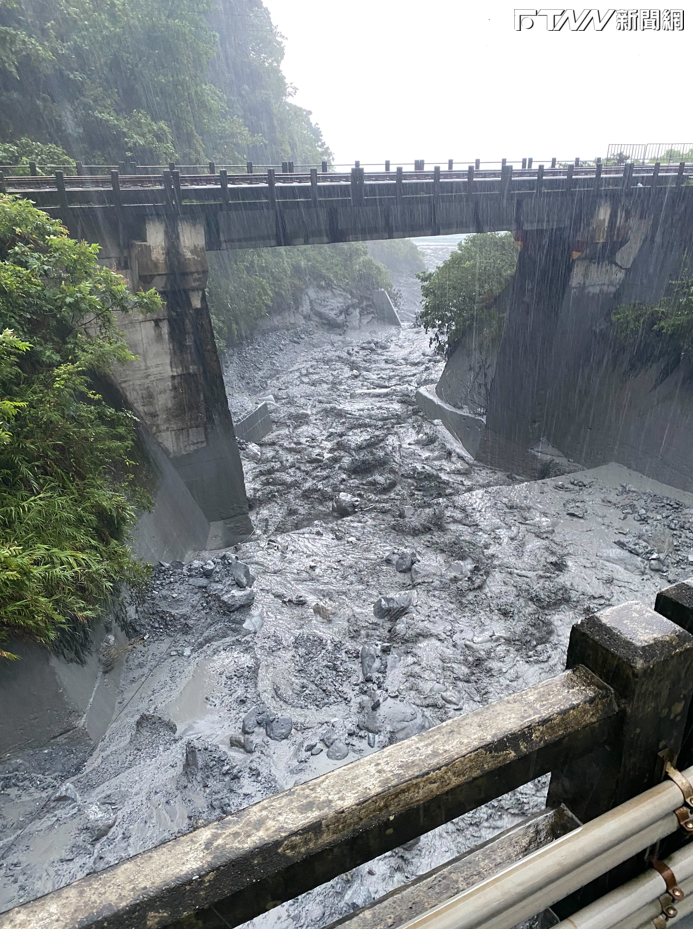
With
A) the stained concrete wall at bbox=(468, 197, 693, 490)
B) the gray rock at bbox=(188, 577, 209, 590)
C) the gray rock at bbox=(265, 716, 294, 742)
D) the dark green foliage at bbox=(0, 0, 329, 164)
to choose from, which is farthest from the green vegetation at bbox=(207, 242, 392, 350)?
the gray rock at bbox=(265, 716, 294, 742)

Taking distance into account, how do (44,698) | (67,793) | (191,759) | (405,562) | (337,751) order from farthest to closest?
1. (405,562)
2. (337,751)
3. (191,759)
4. (44,698)
5. (67,793)

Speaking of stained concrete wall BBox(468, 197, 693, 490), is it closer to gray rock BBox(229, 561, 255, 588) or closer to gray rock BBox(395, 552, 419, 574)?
gray rock BBox(395, 552, 419, 574)

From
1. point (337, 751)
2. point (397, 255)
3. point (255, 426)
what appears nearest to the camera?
point (337, 751)

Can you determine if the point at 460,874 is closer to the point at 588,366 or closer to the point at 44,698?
the point at 44,698

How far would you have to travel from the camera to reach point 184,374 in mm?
14531

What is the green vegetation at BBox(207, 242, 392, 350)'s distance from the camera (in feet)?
88.5

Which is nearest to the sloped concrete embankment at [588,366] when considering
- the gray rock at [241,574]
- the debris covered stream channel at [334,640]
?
the debris covered stream channel at [334,640]

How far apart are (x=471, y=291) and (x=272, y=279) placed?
1497cm

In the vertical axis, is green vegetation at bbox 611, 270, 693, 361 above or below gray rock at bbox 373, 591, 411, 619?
above

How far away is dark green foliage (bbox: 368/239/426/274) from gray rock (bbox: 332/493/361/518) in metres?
46.0

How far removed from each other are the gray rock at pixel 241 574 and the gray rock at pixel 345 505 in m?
4.56

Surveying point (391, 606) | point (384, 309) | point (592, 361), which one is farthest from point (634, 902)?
point (384, 309)

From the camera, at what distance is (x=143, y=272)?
13328 millimetres

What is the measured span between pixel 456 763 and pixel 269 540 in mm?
11517
